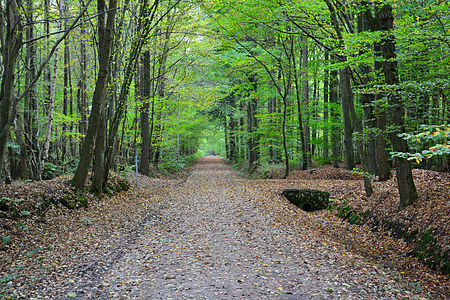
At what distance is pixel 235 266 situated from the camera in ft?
16.1

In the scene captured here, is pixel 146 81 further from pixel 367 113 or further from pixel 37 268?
pixel 37 268

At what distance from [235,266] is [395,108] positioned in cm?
528

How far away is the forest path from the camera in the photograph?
4074 millimetres

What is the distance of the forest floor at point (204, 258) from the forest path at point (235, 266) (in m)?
0.02

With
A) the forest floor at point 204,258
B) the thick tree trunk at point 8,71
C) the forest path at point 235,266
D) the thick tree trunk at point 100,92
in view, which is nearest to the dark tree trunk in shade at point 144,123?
the thick tree trunk at point 100,92

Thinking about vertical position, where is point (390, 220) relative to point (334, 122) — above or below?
below

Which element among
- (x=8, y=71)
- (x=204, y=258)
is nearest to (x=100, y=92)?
(x=8, y=71)

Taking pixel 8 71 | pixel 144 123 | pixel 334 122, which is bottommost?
pixel 334 122

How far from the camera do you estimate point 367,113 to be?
8.95 m

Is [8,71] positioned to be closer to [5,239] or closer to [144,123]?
[5,239]

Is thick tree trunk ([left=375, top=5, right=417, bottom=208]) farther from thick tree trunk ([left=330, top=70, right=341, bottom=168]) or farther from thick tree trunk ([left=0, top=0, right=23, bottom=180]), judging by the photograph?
thick tree trunk ([left=330, top=70, right=341, bottom=168])

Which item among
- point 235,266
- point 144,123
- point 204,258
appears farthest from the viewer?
point 144,123

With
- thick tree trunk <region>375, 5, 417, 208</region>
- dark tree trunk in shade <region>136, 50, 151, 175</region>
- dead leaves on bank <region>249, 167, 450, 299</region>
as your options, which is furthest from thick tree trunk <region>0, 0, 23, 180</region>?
dark tree trunk in shade <region>136, 50, 151, 175</region>

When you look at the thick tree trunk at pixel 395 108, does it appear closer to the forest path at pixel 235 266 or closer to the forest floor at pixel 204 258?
the forest floor at pixel 204 258
